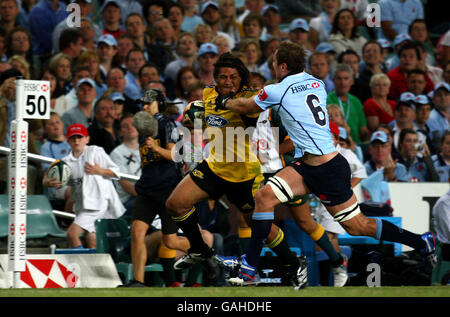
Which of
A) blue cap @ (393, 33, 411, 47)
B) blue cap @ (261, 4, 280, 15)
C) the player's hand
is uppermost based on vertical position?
blue cap @ (261, 4, 280, 15)

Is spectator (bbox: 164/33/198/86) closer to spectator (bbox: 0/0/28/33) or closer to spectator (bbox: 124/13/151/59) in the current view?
spectator (bbox: 124/13/151/59)

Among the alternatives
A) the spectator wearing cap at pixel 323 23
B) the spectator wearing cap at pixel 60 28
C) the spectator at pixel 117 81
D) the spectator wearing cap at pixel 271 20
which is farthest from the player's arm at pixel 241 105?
the spectator wearing cap at pixel 323 23

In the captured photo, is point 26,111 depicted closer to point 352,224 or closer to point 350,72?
point 352,224

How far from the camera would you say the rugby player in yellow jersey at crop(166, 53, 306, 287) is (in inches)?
329

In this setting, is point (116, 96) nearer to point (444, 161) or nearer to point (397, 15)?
point (444, 161)

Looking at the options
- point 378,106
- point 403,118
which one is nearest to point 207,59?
point 378,106

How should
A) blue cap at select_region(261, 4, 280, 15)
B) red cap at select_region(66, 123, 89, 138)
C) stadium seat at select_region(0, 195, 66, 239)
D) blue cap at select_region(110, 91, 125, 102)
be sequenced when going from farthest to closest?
1. blue cap at select_region(261, 4, 280, 15)
2. blue cap at select_region(110, 91, 125, 102)
3. red cap at select_region(66, 123, 89, 138)
4. stadium seat at select_region(0, 195, 66, 239)

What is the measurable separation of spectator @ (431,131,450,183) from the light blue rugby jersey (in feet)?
15.7

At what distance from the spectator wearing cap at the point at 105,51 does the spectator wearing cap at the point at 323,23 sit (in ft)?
Answer: 12.3

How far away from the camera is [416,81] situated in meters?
13.8

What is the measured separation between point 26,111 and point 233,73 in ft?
6.50

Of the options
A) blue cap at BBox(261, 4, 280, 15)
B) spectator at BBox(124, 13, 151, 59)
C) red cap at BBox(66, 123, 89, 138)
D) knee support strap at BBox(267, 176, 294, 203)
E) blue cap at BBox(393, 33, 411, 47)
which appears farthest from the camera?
blue cap at BBox(261, 4, 280, 15)

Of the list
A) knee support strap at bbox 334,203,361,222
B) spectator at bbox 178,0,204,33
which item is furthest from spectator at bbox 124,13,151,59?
knee support strap at bbox 334,203,361,222

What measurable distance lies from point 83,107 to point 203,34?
2790 mm
